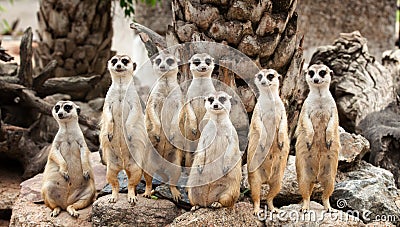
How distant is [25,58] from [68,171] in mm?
2108

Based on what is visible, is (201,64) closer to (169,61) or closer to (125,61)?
(169,61)

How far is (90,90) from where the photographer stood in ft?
23.4

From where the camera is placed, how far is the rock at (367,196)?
4.19 m

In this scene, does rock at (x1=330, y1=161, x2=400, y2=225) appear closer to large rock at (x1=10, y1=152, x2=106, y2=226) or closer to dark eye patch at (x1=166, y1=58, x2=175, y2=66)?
dark eye patch at (x1=166, y1=58, x2=175, y2=66)

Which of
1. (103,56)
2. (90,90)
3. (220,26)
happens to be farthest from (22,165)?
(220,26)

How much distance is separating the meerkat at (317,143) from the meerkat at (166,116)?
30.9 inches

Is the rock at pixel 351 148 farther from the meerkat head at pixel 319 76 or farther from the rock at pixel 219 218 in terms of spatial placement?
the rock at pixel 219 218

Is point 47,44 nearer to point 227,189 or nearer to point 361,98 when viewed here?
point 361,98

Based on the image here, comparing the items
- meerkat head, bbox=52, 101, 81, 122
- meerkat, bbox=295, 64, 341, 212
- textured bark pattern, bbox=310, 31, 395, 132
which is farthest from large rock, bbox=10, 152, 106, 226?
textured bark pattern, bbox=310, 31, 395, 132

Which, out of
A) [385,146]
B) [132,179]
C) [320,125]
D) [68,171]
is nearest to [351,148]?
[385,146]

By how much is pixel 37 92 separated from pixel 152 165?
2837 millimetres

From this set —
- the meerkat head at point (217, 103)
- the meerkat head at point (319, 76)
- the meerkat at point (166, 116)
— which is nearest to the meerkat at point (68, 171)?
the meerkat at point (166, 116)

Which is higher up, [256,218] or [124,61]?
[124,61]

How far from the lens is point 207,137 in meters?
3.77
